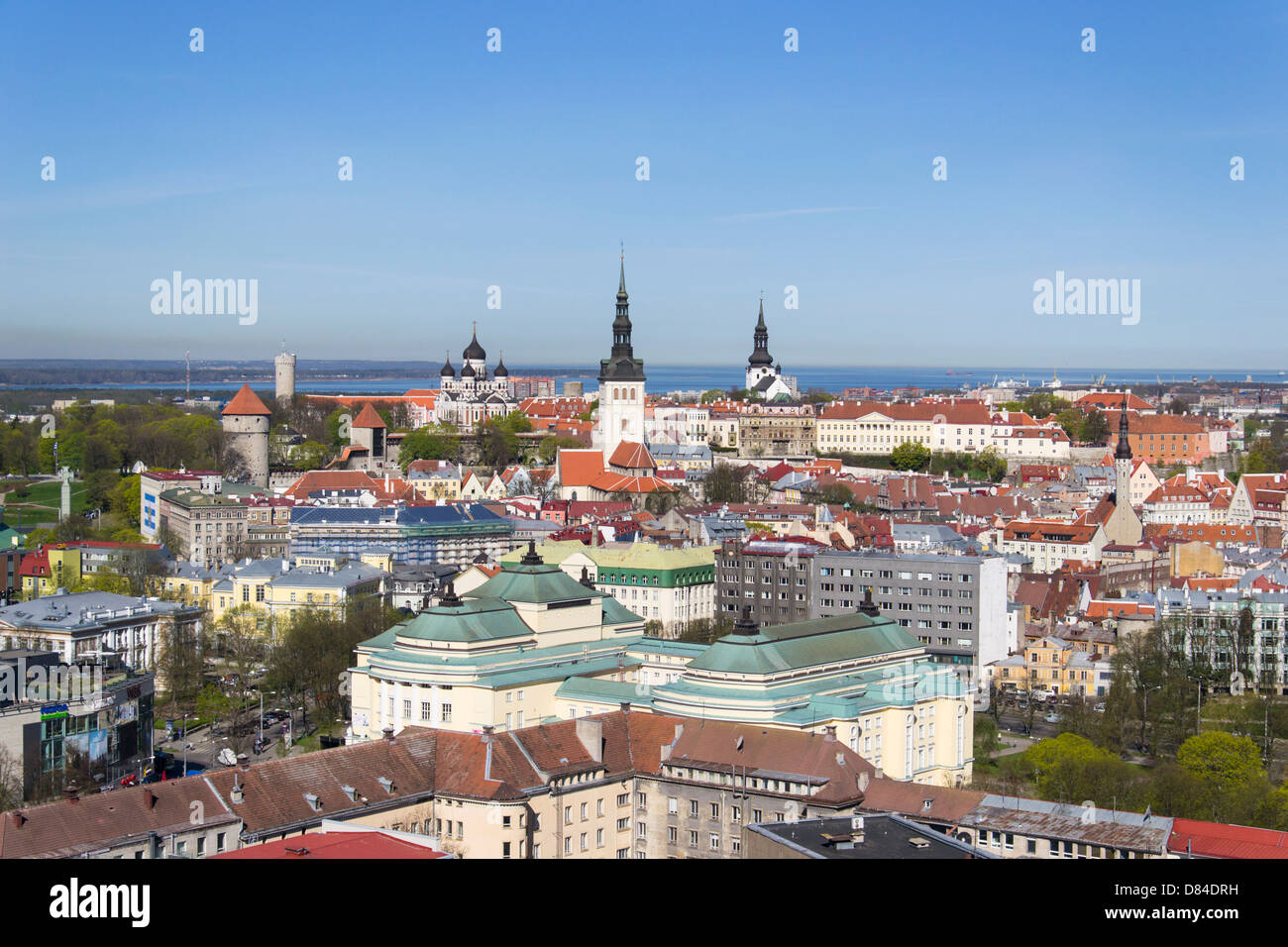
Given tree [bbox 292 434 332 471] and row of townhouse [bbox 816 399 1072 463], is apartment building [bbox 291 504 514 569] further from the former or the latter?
row of townhouse [bbox 816 399 1072 463]

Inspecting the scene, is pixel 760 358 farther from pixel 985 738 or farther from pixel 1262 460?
pixel 985 738

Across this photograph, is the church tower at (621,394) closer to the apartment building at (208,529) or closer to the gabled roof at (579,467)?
the gabled roof at (579,467)

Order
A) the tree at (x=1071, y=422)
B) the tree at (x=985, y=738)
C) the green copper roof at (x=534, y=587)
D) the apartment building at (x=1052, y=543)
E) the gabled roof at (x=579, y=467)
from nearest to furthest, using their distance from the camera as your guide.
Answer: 1. the green copper roof at (x=534, y=587)
2. the tree at (x=985, y=738)
3. the apartment building at (x=1052, y=543)
4. the gabled roof at (x=579, y=467)
5. the tree at (x=1071, y=422)

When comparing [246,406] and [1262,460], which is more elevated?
[246,406]

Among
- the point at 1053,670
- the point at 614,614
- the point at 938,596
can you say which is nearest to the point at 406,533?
the point at 938,596

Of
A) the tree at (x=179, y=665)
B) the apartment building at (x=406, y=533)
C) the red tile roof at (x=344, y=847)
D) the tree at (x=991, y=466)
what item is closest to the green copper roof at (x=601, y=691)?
the tree at (x=179, y=665)

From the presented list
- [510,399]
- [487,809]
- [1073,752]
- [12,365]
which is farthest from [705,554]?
[12,365]
